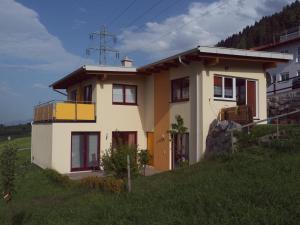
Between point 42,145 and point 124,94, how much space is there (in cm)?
607

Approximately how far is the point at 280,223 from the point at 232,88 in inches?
500

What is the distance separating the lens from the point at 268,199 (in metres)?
8.24

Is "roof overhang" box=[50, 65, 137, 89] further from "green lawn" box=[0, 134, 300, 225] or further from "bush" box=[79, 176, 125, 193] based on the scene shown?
"green lawn" box=[0, 134, 300, 225]

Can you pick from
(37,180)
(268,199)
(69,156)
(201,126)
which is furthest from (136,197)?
(69,156)

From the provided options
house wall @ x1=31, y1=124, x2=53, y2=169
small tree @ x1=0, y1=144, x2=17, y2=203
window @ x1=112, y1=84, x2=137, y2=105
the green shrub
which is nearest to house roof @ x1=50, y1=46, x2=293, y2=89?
window @ x1=112, y1=84, x2=137, y2=105

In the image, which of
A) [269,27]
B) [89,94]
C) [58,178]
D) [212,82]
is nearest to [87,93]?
[89,94]

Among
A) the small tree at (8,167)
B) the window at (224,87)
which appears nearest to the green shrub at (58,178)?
the small tree at (8,167)

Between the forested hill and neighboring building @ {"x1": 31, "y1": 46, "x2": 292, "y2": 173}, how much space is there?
2364 inches

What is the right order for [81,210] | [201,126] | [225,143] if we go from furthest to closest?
[201,126], [225,143], [81,210]

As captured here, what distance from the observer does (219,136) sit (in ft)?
56.1

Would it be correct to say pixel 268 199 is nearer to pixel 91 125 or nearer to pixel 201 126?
pixel 201 126

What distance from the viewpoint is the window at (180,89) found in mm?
19703

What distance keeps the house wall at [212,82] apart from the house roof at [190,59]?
651 millimetres

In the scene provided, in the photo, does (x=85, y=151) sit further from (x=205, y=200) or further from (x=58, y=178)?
(x=205, y=200)
